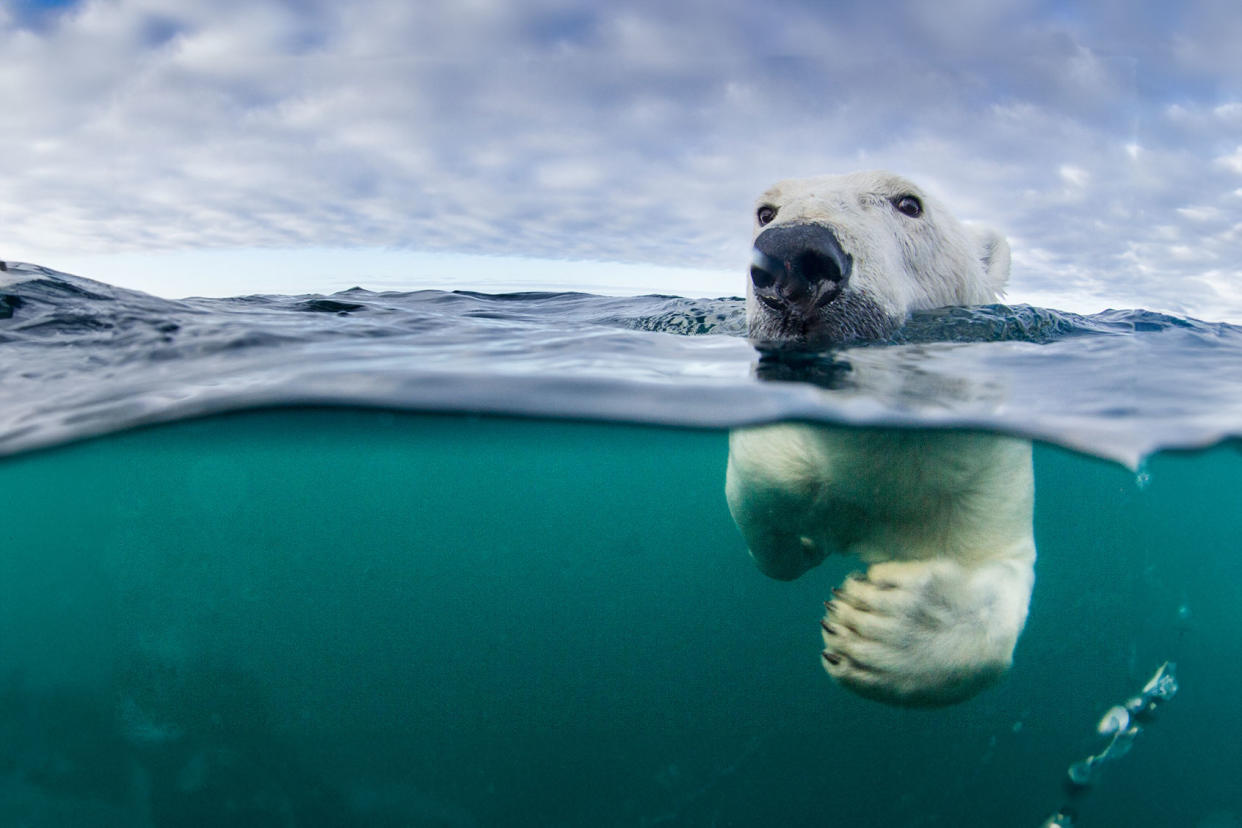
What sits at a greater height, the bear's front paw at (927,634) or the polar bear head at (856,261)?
the polar bear head at (856,261)

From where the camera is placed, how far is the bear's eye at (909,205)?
3.83 metres

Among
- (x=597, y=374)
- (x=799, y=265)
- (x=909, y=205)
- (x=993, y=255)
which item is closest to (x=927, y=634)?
(x=799, y=265)

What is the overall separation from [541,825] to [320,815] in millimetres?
2208

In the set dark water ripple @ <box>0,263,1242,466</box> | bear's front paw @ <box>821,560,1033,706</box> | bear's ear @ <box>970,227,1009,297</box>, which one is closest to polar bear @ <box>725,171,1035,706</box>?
Result: bear's front paw @ <box>821,560,1033,706</box>

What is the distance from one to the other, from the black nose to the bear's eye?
1.14m

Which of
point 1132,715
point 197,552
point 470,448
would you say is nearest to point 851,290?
point 470,448

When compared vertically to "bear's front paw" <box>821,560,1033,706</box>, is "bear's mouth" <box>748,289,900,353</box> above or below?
above

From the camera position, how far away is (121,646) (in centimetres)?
870

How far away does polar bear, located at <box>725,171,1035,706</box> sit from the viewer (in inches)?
101

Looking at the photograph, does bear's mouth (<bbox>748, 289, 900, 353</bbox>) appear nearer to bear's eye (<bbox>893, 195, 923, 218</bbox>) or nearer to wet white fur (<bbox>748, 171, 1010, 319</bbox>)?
wet white fur (<bbox>748, 171, 1010, 319</bbox>)

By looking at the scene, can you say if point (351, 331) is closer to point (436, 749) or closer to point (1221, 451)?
point (436, 749)

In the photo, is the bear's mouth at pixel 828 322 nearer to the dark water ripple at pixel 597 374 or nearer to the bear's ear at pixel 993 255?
the dark water ripple at pixel 597 374

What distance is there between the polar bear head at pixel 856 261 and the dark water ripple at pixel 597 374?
20cm

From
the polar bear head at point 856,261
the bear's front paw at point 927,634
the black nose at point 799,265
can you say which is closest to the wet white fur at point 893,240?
the polar bear head at point 856,261
